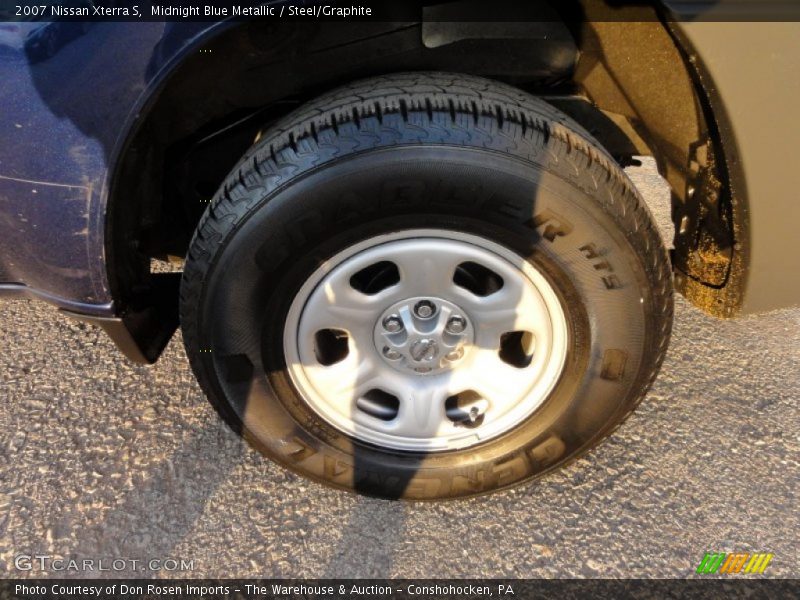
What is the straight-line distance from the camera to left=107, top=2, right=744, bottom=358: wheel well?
A: 1612 mm

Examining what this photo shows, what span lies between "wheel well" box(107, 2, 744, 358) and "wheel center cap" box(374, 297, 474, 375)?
2.16 ft

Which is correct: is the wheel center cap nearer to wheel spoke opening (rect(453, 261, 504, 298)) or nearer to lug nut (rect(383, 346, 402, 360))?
lug nut (rect(383, 346, 402, 360))

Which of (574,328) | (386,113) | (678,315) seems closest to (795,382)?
(678,315)

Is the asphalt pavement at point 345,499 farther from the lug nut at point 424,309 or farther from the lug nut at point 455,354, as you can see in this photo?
the lug nut at point 424,309

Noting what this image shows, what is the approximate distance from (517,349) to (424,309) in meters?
0.39

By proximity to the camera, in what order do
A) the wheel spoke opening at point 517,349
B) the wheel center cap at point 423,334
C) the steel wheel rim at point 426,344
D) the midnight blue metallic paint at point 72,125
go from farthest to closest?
the wheel spoke opening at point 517,349
the wheel center cap at point 423,334
the steel wheel rim at point 426,344
the midnight blue metallic paint at point 72,125

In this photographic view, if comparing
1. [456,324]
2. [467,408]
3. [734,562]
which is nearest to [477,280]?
[456,324]

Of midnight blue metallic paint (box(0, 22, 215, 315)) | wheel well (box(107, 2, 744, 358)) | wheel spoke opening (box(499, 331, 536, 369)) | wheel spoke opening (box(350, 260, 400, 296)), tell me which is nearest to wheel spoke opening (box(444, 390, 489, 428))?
wheel spoke opening (box(499, 331, 536, 369))

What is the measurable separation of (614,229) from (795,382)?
1345 millimetres

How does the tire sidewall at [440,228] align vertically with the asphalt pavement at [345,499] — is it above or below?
above

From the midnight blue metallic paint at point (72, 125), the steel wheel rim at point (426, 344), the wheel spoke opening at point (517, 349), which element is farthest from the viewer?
the wheel spoke opening at point (517, 349)

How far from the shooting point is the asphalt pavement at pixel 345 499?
5.87 ft

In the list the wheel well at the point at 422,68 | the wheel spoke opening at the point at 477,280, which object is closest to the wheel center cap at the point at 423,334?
the wheel spoke opening at the point at 477,280

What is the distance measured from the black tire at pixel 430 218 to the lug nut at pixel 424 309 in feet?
0.77
